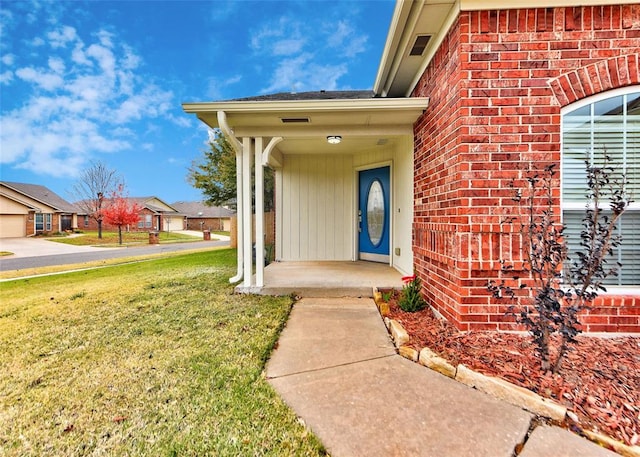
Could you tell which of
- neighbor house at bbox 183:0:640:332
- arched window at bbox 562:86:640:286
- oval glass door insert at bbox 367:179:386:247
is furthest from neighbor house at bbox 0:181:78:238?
arched window at bbox 562:86:640:286

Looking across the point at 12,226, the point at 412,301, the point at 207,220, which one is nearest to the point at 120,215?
the point at 12,226

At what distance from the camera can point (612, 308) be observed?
2.95m

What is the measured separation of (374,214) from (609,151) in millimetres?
4217

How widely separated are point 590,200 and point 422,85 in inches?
98.6

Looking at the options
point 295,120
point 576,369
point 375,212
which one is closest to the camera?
point 576,369

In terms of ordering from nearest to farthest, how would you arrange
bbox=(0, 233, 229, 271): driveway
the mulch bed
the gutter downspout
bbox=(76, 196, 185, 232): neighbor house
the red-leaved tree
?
1. the mulch bed
2. the gutter downspout
3. bbox=(0, 233, 229, 271): driveway
4. the red-leaved tree
5. bbox=(76, 196, 185, 232): neighbor house

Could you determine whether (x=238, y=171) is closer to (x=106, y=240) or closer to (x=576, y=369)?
(x=576, y=369)

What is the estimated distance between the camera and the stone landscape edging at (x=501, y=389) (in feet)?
5.48

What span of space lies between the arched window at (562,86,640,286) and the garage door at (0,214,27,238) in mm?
35831

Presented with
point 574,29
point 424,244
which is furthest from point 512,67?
point 424,244

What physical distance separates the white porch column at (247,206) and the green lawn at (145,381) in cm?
48

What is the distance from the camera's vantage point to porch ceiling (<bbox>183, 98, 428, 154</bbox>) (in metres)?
4.02

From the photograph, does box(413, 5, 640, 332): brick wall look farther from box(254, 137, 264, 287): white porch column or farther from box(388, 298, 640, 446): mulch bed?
box(254, 137, 264, 287): white porch column

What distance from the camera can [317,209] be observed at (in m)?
7.35
